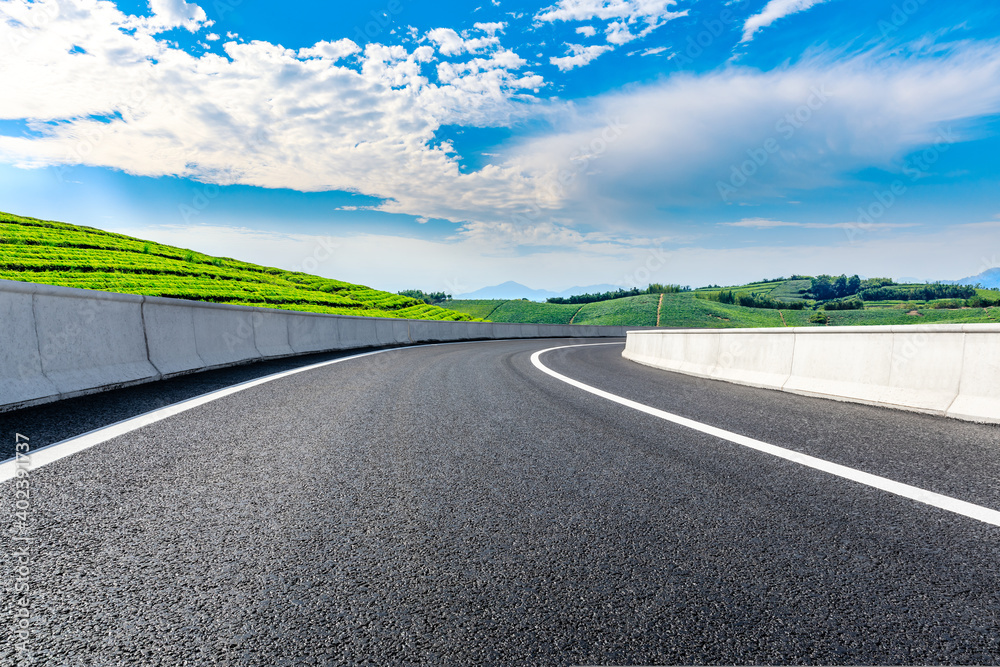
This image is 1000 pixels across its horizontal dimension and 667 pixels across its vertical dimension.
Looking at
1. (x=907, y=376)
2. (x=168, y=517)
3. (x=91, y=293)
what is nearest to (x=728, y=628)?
(x=168, y=517)

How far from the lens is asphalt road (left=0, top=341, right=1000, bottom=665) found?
1.87 metres

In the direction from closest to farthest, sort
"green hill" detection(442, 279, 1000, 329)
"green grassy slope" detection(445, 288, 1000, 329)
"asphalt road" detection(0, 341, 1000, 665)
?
1. "asphalt road" detection(0, 341, 1000, 665)
2. "green hill" detection(442, 279, 1000, 329)
3. "green grassy slope" detection(445, 288, 1000, 329)

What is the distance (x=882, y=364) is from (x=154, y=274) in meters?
63.4

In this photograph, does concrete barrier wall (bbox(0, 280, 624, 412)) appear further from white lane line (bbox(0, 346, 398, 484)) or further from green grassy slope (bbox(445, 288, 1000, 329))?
green grassy slope (bbox(445, 288, 1000, 329))

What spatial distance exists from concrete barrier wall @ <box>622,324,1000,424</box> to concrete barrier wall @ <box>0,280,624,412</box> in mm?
9012

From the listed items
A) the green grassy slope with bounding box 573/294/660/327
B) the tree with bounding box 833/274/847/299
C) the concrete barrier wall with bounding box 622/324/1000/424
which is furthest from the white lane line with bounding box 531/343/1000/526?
the tree with bounding box 833/274/847/299

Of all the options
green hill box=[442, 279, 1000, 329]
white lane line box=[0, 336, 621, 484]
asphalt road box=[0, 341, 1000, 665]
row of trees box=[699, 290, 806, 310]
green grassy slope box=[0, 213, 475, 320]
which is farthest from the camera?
row of trees box=[699, 290, 806, 310]

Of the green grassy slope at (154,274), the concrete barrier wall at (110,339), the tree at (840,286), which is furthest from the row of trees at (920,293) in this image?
the concrete barrier wall at (110,339)

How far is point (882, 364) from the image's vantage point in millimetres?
6789

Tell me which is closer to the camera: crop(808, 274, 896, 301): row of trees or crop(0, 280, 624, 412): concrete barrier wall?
crop(0, 280, 624, 412): concrete barrier wall

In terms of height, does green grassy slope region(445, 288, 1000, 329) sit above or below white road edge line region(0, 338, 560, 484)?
below

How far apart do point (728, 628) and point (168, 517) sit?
8.84ft

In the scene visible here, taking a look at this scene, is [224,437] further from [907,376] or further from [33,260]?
[33,260]

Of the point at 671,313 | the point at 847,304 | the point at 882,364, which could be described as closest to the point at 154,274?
the point at 882,364
